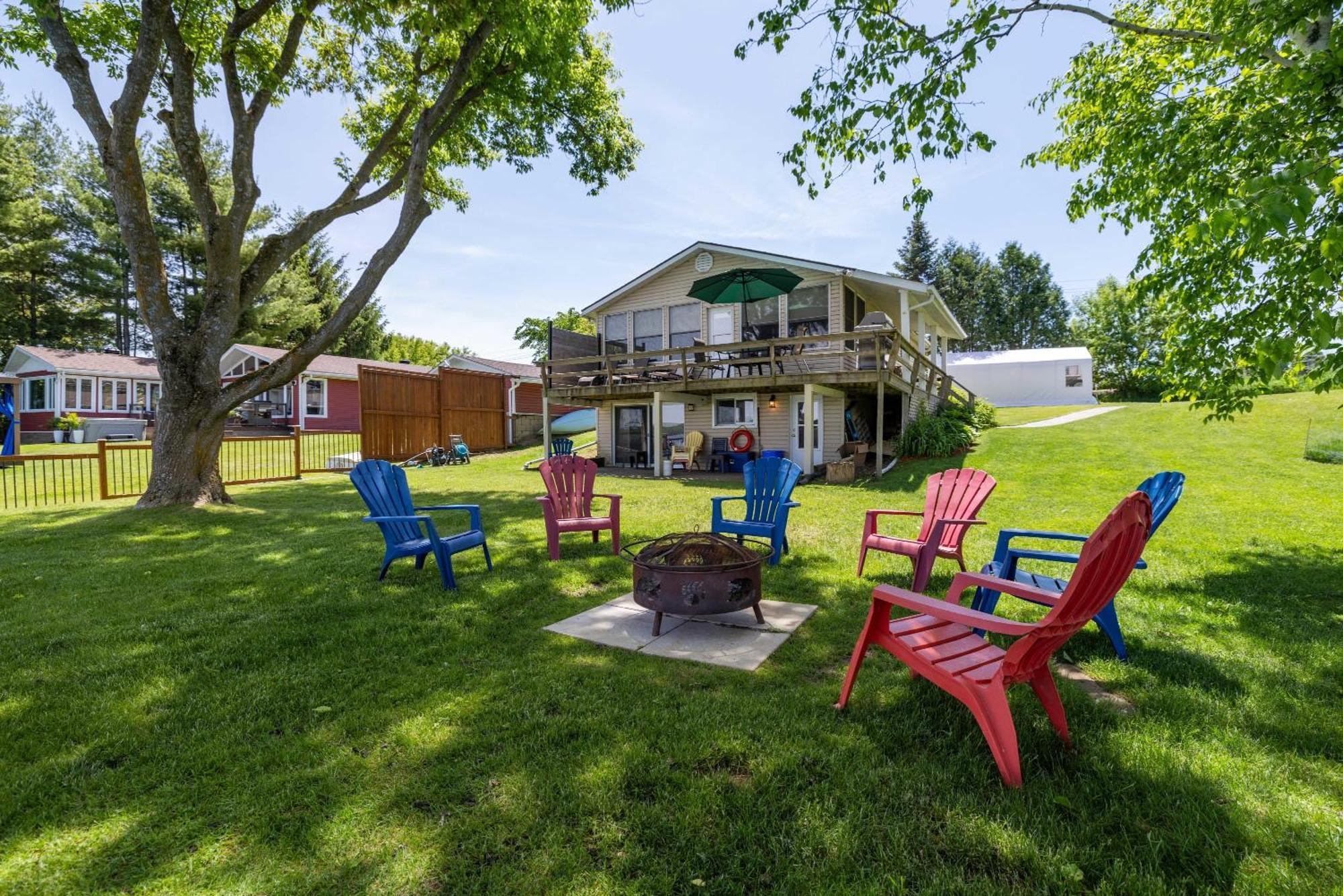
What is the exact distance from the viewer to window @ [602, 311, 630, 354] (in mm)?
16375

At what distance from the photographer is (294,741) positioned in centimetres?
245

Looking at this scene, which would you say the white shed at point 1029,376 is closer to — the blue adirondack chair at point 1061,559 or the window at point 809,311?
the window at point 809,311

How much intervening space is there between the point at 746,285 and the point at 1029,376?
21.5 metres

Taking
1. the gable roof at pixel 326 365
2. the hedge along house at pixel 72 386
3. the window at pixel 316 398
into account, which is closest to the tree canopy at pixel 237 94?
the gable roof at pixel 326 365

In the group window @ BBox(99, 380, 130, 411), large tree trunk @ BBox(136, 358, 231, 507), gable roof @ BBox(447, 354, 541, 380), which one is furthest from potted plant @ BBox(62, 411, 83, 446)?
large tree trunk @ BBox(136, 358, 231, 507)

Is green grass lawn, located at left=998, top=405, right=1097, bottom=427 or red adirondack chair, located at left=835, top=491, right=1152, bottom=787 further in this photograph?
green grass lawn, located at left=998, top=405, right=1097, bottom=427

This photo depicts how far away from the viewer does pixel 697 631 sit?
3.83m

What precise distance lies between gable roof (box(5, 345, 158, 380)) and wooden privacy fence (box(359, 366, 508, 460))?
13.0m

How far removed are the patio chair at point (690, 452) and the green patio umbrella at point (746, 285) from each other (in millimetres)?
3890

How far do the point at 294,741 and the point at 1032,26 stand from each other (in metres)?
7.88

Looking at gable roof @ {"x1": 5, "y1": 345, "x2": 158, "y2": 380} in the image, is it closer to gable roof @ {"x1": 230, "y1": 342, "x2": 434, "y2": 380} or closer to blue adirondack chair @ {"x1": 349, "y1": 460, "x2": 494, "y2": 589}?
gable roof @ {"x1": 230, "y1": 342, "x2": 434, "y2": 380}

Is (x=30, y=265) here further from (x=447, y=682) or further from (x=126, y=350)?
(x=447, y=682)

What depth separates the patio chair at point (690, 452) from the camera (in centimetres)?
1430

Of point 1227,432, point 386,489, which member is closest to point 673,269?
point 386,489
